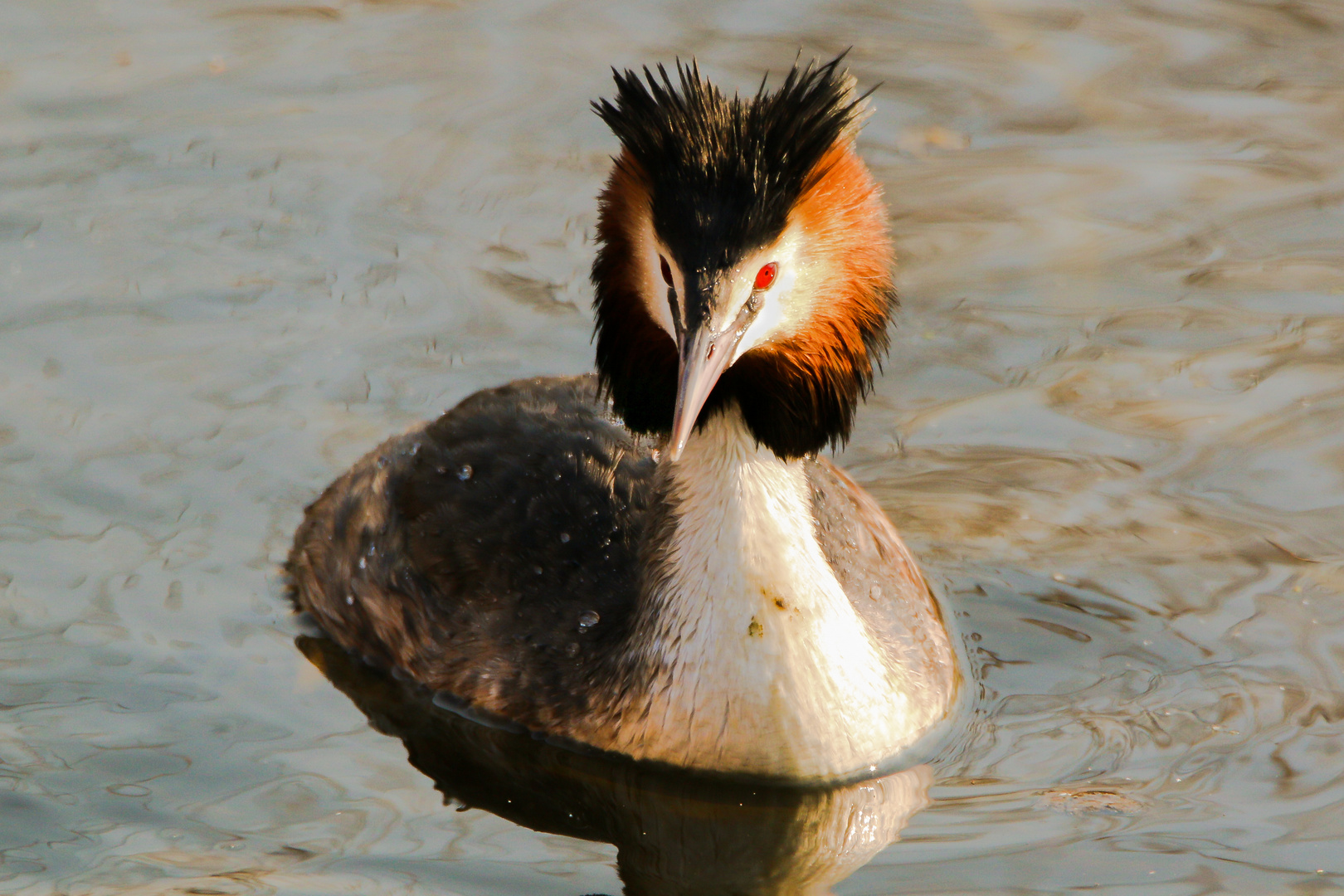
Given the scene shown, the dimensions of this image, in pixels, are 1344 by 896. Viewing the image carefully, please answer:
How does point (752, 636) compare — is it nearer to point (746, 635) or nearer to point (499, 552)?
point (746, 635)

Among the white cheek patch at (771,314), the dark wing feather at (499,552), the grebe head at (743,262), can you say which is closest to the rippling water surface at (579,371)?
the dark wing feather at (499,552)

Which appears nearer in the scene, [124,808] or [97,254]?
[124,808]

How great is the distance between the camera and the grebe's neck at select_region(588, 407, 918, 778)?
19.5 ft

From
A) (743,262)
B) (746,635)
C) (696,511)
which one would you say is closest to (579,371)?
(696,511)

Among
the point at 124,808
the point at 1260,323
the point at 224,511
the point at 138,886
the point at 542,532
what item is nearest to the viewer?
the point at 138,886

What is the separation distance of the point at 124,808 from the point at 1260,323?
5.53 m

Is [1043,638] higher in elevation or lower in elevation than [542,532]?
lower

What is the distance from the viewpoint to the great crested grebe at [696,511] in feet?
18.0

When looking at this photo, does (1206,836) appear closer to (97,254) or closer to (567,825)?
(567,825)

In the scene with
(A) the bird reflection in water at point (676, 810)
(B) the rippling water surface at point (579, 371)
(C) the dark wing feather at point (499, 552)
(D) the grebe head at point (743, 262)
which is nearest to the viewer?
(D) the grebe head at point (743, 262)

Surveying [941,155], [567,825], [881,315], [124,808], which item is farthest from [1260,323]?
[124,808]

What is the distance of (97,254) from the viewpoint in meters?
9.08

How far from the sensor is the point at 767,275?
18.3 feet

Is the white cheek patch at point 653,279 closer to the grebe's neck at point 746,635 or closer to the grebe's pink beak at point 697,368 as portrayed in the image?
the grebe's pink beak at point 697,368
